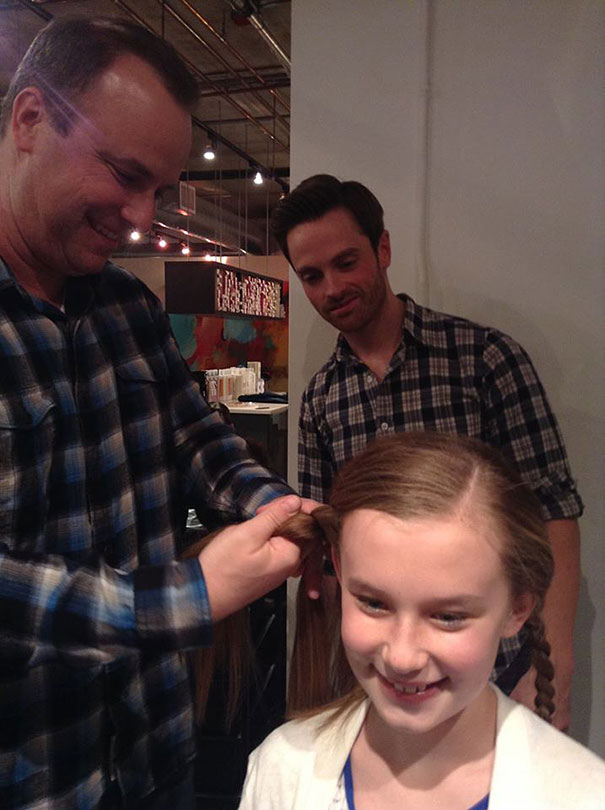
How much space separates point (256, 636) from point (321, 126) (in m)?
1.97

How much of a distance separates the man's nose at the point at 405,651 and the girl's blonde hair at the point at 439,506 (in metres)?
0.14

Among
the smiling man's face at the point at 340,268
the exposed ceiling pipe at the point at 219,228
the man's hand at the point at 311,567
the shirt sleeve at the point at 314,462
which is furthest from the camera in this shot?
the exposed ceiling pipe at the point at 219,228

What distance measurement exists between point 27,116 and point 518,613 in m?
0.98

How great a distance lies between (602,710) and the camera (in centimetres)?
197

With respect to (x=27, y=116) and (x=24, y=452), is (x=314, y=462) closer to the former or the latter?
(x=24, y=452)

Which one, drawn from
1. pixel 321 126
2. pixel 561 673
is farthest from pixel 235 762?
pixel 321 126

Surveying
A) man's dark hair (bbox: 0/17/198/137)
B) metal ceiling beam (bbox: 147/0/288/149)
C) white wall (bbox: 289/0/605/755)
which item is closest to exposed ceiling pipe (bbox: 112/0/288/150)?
metal ceiling beam (bbox: 147/0/288/149)

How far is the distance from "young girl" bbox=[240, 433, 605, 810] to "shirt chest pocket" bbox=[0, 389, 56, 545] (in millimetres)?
419

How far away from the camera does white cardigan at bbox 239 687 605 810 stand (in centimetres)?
84

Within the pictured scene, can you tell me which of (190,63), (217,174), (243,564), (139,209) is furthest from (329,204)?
(217,174)

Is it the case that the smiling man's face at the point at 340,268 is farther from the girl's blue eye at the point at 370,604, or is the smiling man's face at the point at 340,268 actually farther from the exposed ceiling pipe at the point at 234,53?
the exposed ceiling pipe at the point at 234,53

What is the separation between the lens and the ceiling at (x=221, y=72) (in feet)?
Answer: 11.1

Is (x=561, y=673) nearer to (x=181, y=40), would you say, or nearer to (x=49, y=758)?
(x=49, y=758)

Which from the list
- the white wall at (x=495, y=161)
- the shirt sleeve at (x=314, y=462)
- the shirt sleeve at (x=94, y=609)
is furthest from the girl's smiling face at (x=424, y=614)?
the white wall at (x=495, y=161)
